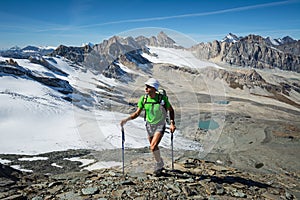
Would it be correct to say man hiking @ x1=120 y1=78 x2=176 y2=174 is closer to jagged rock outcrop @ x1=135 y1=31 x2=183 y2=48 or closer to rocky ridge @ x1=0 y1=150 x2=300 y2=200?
rocky ridge @ x1=0 y1=150 x2=300 y2=200

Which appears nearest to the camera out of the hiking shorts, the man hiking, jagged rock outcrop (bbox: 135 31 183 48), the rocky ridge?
the rocky ridge

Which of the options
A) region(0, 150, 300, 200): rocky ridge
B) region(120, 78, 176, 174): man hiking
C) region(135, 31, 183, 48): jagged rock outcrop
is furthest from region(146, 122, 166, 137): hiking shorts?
region(135, 31, 183, 48): jagged rock outcrop

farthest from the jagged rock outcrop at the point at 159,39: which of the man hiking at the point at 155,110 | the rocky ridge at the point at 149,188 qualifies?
the rocky ridge at the point at 149,188

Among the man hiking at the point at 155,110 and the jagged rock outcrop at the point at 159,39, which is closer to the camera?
the man hiking at the point at 155,110

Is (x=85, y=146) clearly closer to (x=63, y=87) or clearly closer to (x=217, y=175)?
(x=217, y=175)

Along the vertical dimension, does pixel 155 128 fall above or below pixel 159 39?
below

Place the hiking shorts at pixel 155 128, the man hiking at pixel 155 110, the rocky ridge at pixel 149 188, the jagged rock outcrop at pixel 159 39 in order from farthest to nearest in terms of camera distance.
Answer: the jagged rock outcrop at pixel 159 39 < the hiking shorts at pixel 155 128 < the man hiking at pixel 155 110 < the rocky ridge at pixel 149 188

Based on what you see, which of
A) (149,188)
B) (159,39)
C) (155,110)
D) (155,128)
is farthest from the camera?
(159,39)

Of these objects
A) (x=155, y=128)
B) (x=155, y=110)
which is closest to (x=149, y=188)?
(x=155, y=128)

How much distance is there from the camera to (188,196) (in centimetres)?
569

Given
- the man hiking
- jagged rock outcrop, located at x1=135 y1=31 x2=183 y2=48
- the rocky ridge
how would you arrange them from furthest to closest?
jagged rock outcrop, located at x1=135 y1=31 x2=183 y2=48 < the man hiking < the rocky ridge

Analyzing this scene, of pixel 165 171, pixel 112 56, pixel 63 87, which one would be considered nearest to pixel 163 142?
pixel 165 171

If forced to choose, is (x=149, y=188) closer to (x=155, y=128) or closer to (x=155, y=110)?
(x=155, y=128)

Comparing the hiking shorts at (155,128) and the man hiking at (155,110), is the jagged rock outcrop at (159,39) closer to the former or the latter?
the man hiking at (155,110)
